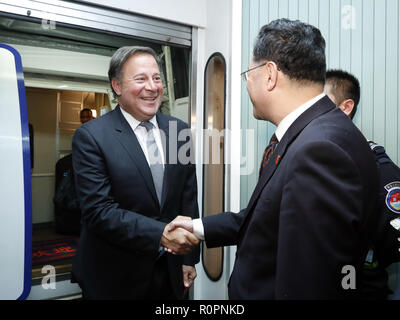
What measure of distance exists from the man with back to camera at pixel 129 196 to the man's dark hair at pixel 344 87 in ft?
2.94

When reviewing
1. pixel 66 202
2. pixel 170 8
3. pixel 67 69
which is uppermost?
pixel 170 8

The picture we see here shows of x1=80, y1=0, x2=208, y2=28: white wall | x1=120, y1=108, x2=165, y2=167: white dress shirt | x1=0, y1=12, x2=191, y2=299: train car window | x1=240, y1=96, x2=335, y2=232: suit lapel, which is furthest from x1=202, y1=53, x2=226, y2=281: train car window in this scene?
x1=240, y1=96, x2=335, y2=232: suit lapel

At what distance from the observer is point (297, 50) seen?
103 centimetres

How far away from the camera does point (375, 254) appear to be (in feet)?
4.39

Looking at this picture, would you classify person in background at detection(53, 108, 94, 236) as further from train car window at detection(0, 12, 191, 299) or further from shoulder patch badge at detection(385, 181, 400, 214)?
shoulder patch badge at detection(385, 181, 400, 214)

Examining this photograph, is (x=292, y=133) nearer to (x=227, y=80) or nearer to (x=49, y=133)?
(x=227, y=80)

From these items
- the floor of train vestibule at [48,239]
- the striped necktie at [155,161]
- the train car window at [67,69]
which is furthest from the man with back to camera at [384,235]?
the floor of train vestibule at [48,239]

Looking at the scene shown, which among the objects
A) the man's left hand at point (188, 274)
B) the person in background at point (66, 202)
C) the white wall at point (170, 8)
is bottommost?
the man's left hand at point (188, 274)

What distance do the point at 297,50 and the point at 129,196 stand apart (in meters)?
1.02

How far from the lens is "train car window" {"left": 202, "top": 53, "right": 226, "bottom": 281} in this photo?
229 centimetres

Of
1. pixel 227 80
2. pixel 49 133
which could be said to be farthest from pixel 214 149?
pixel 49 133

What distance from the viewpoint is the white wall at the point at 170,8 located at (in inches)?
80.1

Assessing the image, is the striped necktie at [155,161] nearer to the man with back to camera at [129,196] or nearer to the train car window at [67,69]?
the man with back to camera at [129,196]

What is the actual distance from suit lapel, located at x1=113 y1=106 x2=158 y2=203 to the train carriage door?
2.12 feet
